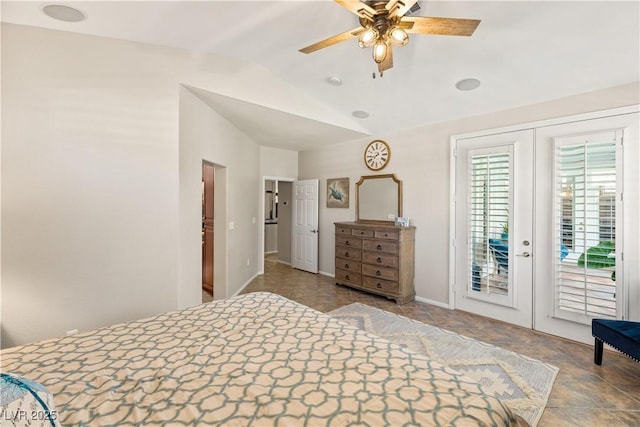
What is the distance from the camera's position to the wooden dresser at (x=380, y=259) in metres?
4.11

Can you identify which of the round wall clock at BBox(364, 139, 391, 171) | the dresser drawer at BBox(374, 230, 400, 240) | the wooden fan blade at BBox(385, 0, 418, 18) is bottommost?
the dresser drawer at BBox(374, 230, 400, 240)

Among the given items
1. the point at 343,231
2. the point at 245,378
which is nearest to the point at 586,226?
the point at 343,231

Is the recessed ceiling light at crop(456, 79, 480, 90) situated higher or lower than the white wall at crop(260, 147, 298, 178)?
higher

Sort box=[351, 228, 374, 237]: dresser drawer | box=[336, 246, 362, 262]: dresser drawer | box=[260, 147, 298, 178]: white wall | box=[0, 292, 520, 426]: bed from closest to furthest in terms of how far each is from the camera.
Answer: box=[0, 292, 520, 426]: bed → box=[351, 228, 374, 237]: dresser drawer → box=[336, 246, 362, 262]: dresser drawer → box=[260, 147, 298, 178]: white wall

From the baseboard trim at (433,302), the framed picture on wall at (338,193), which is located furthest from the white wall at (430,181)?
the framed picture on wall at (338,193)

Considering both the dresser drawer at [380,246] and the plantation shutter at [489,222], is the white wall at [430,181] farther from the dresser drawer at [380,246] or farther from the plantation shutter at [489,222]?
the dresser drawer at [380,246]

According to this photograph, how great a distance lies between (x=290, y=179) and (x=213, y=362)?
5180 millimetres

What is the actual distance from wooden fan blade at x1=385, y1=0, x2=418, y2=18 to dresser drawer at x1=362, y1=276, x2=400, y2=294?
328cm

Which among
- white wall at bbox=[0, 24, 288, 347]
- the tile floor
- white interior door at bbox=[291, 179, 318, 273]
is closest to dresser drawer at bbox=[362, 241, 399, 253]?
the tile floor

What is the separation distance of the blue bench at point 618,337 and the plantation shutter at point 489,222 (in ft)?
3.03

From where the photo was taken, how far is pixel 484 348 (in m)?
2.81

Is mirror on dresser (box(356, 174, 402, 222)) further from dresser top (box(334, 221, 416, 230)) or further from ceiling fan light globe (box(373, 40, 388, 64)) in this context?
ceiling fan light globe (box(373, 40, 388, 64))

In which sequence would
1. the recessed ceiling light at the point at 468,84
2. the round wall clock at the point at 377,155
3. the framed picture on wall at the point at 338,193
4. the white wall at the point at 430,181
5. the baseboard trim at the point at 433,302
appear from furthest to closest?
the framed picture on wall at the point at 338,193 → the round wall clock at the point at 377,155 → the baseboard trim at the point at 433,302 → the white wall at the point at 430,181 → the recessed ceiling light at the point at 468,84

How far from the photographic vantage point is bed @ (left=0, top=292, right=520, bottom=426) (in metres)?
0.99
